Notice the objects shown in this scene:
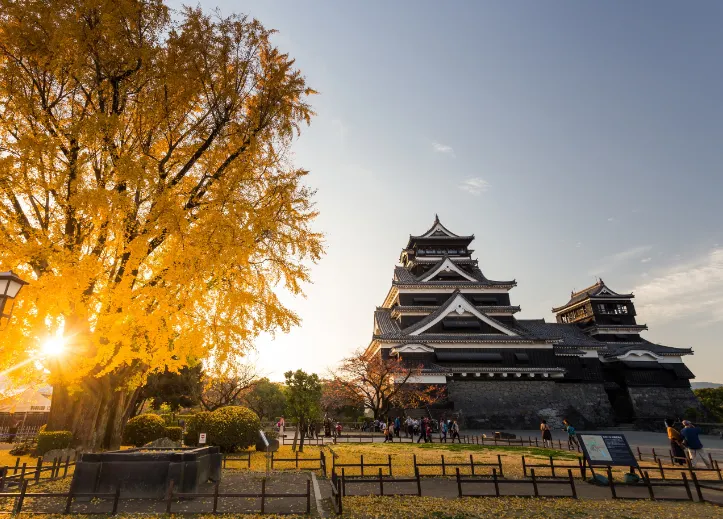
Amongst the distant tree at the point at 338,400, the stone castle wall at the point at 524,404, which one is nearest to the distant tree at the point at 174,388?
the distant tree at the point at 338,400

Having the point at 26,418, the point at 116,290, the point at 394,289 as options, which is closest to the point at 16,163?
the point at 116,290

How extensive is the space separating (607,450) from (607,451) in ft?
0.09

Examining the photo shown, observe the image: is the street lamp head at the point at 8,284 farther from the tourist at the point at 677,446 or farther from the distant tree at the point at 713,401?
the distant tree at the point at 713,401

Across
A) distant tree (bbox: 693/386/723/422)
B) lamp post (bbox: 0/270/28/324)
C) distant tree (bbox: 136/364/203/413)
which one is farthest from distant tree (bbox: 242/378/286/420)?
distant tree (bbox: 693/386/723/422)

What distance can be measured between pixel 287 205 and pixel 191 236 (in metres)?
2.91

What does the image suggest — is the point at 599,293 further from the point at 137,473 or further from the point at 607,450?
the point at 137,473

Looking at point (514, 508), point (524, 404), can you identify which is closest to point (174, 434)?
point (514, 508)

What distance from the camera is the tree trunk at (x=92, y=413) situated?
37.9 ft

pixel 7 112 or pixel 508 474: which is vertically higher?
pixel 7 112

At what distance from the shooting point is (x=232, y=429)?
16.7m

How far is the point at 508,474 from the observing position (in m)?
11.8

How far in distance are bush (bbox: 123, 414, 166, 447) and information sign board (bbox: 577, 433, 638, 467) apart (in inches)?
706

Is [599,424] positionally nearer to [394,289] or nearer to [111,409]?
[394,289]

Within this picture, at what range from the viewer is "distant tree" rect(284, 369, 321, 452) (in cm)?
1866
